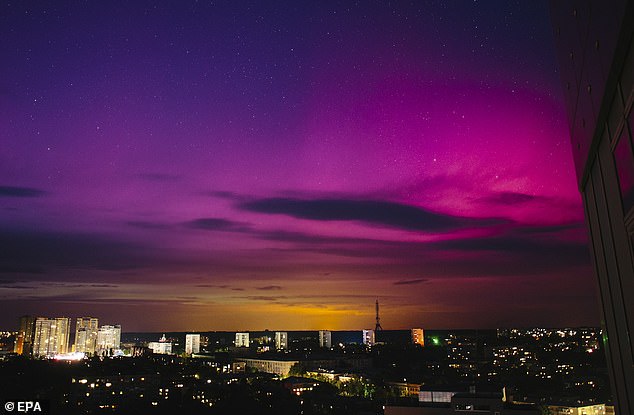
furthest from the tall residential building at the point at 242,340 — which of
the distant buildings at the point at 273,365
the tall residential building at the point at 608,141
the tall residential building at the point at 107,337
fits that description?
the tall residential building at the point at 608,141

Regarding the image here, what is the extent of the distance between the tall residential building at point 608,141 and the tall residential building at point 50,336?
94.8 metres

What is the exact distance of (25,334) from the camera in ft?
284

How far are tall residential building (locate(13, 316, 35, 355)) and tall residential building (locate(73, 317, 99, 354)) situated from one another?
9544 mm

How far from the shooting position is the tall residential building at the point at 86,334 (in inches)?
3830

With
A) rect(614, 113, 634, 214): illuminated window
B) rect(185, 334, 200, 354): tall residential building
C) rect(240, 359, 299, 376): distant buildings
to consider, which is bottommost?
rect(240, 359, 299, 376): distant buildings

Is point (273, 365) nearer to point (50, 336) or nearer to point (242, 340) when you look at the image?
point (50, 336)

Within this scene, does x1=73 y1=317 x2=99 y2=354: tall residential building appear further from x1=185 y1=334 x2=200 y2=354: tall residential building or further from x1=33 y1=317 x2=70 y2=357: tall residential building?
x1=185 y1=334 x2=200 y2=354: tall residential building

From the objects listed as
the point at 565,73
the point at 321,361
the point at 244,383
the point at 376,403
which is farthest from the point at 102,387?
the point at 565,73

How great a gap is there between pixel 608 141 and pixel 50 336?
3869 inches

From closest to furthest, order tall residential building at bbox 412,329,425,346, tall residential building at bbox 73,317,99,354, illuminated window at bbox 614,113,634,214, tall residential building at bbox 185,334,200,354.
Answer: illuminated window at bbox 614,113,634,214 < tall residential building at bbox 73,317,99,354 < tall residential building at bbox 185,334,200,354 < tall residential building at bbox 412,329,425,346

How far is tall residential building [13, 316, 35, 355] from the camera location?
85.3 meters

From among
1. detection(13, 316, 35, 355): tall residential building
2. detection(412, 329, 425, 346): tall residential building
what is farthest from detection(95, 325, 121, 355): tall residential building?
detection(412, 329, 425, 346): tall residential building

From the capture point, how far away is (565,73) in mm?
6531

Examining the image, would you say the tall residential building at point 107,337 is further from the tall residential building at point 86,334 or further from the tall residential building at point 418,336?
the tall residential building at point 418,336
